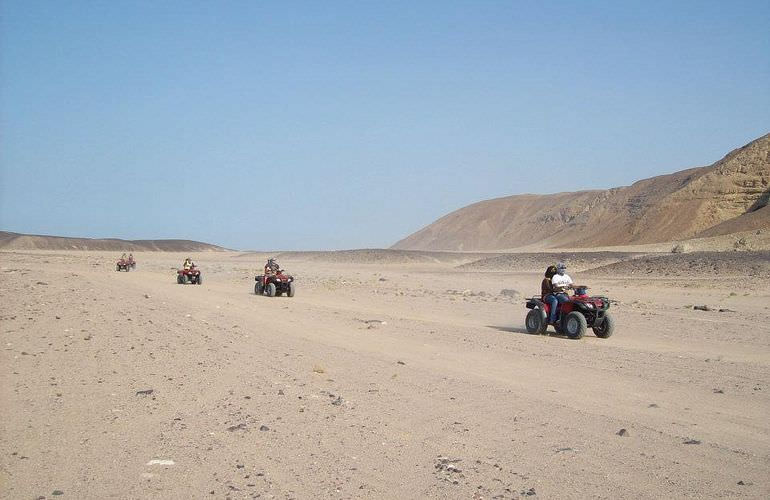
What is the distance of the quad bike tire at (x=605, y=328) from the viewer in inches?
638

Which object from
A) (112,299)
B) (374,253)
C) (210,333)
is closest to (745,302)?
(210,333)

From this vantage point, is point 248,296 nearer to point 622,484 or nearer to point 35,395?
point 35,395

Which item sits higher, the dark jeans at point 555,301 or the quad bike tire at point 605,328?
the dark jeans at point 555,301

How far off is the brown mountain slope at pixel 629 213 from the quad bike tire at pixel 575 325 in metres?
64.6

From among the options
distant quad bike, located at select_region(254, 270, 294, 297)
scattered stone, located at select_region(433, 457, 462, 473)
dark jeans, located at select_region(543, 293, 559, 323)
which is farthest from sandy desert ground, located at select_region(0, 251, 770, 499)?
distant quad bike, located at select_region(254, 270, 294, 297)

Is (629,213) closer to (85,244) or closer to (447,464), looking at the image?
(85,244)

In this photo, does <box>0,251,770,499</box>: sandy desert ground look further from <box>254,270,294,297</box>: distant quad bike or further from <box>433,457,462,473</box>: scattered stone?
<box>254,270,294,297</box>: distant quad bike

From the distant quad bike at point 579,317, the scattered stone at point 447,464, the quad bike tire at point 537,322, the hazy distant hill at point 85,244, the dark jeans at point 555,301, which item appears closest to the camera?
the scattered stone at point 447,464

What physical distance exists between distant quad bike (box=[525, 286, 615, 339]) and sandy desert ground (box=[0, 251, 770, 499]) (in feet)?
A: 1.56

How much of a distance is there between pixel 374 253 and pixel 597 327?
249 ft

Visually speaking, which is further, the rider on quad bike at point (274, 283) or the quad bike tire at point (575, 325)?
the rider on quad bike at point (274, 283)

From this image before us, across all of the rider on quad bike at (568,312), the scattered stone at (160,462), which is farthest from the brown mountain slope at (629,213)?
the scattered stone at (160,462)

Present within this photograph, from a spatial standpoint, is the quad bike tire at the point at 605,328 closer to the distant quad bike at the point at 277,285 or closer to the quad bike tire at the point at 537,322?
the quad bike tire at the point at 537,322

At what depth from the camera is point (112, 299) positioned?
22.9 metres
